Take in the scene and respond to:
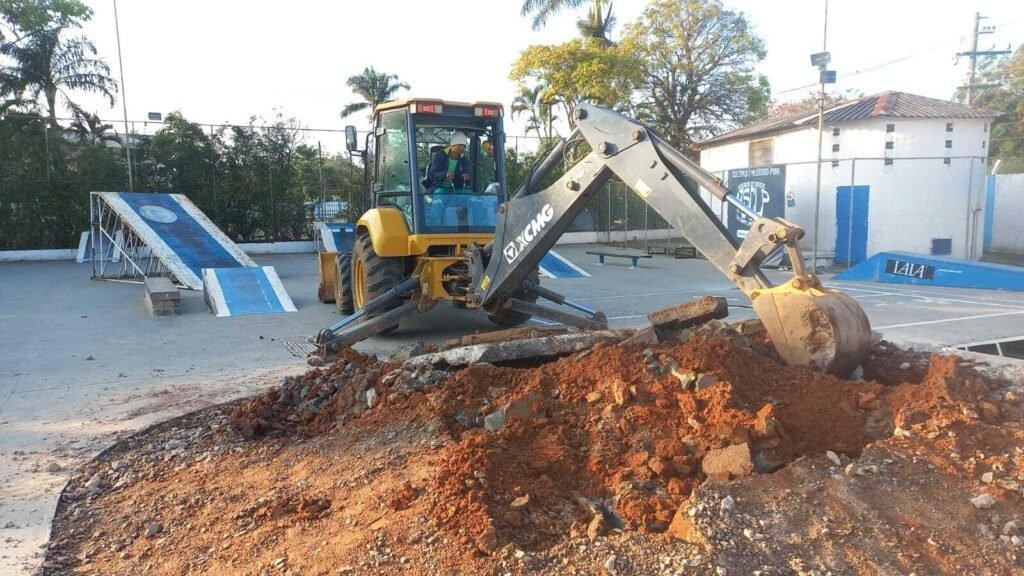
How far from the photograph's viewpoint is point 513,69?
95.8ft

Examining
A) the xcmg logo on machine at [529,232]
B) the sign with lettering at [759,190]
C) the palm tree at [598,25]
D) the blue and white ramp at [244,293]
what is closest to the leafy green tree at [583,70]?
the palm tree at [598,25]

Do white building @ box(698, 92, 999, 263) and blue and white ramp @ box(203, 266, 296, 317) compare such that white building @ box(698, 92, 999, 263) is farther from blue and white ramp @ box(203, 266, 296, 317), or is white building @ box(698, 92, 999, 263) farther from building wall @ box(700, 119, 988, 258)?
blue and white ramp @ box(203, 266, 296, 317)

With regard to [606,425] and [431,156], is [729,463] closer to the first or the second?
[606,425]

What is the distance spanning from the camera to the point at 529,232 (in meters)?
6.48

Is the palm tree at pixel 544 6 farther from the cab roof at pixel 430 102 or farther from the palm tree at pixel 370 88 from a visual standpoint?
the cab roof at pixel 430 102

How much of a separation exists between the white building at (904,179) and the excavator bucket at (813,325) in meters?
15.0

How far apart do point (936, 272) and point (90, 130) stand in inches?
947

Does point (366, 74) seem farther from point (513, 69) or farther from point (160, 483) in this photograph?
point (160, 483)

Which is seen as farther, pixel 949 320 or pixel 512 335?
pixel 949 320

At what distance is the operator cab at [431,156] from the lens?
27.6ft

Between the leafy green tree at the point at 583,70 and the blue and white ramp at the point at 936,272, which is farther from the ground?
the leafy green tree at the point at 583,70

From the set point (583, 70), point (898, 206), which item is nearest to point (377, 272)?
point (898, 206)

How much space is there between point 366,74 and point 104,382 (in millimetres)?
28862

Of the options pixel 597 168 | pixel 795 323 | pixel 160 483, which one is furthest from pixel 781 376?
pixel 160 483
